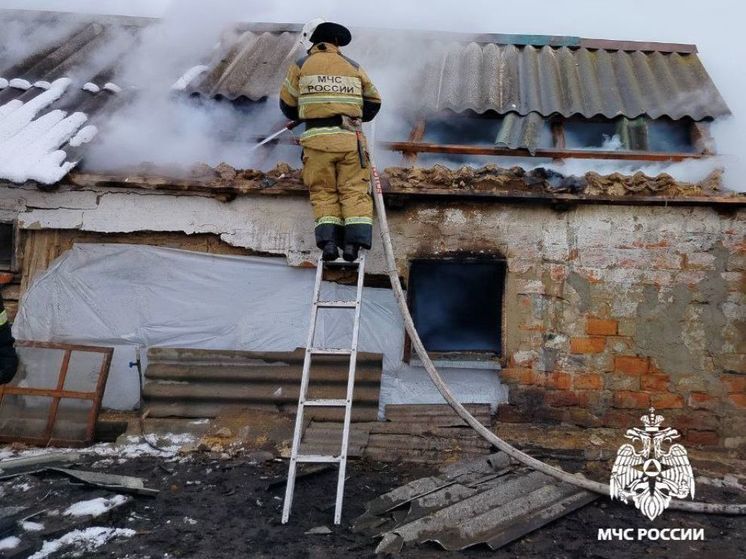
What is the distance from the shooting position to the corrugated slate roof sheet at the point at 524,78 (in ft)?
20.7

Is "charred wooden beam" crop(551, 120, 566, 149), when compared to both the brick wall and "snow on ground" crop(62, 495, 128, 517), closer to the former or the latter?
the brick wall

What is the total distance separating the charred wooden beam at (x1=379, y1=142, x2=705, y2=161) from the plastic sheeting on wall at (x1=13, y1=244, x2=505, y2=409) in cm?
137

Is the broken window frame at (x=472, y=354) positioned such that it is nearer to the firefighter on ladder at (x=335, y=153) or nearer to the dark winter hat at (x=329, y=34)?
the firefighter on ladder at (x=335, y=153)

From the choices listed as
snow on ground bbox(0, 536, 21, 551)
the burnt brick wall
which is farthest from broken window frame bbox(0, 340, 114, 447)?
the burnt brick wall

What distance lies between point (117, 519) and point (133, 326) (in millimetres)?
2118

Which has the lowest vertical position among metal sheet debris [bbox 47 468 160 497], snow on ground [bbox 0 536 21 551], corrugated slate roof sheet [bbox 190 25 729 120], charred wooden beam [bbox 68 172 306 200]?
snow on ground [bbox 0 536 21 551]

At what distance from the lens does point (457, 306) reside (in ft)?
19.9

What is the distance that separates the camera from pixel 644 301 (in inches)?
207

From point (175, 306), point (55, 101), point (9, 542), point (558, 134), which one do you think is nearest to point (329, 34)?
point (558, 134)

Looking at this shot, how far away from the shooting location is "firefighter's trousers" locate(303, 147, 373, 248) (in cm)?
452

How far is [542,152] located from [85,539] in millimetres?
4562

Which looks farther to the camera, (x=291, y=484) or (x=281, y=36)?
(x=281, y=36)

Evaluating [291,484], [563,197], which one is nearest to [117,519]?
[291,484]

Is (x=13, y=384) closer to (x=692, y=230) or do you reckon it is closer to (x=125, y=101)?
(x=125, y=101)
